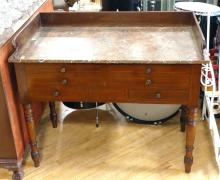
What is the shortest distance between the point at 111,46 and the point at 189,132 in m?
0.57

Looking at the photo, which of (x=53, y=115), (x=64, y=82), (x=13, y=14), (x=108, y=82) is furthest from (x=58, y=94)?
(x=53, y=115)

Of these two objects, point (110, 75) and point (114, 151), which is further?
point (114, 151)

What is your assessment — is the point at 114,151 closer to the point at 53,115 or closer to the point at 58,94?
the point at 53,115

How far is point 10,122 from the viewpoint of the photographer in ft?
5.55

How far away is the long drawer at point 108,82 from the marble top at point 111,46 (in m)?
0.04

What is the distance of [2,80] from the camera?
1570 mm

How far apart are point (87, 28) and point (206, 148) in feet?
3.24

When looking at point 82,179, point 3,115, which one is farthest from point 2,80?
point 82,179

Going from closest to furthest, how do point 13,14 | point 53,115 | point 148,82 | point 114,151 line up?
point 148,82, point 13,14, point 114,151, point 53,115

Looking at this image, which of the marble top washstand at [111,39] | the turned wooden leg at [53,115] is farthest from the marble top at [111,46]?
the turned wooden leg at [53,115]

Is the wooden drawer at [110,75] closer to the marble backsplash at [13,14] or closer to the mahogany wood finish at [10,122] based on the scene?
the mahogany wood finish at [10,122]

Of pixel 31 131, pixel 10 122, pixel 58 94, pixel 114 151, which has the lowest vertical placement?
pixel 114 151

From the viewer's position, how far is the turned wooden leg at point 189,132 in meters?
1.64

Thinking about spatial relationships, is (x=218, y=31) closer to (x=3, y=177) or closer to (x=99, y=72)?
(x=99, y=72)
